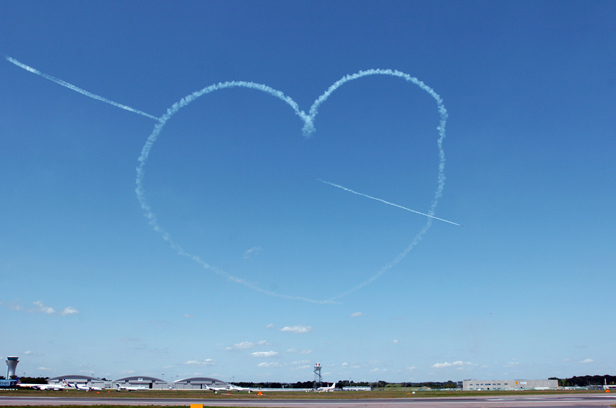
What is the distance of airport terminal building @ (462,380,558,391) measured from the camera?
16488 cm

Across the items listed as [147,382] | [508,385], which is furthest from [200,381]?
[508,385]

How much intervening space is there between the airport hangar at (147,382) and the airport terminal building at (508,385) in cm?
10458

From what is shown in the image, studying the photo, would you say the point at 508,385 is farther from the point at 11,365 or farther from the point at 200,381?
the point at 11,365

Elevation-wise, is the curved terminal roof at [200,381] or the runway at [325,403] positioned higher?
the runway at [325,403]

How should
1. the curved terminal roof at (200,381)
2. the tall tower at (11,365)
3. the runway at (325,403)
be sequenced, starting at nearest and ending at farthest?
1. the runway at (325,403)
2. the tall tower at (11,365)
3. the curved terminal roof at (200,381)

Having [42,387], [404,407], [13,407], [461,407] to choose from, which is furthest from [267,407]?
[42,387]

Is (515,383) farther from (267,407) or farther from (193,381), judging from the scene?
(267,407)

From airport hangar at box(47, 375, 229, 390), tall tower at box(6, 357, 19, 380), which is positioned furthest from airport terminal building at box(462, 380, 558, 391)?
tall tower at box(6, 357, 19, 380)

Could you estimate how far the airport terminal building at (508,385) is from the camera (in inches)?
6491

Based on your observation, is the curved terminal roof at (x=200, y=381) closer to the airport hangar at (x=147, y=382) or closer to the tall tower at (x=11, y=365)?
the airport hangar at (x=147, y=382)

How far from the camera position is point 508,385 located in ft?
548

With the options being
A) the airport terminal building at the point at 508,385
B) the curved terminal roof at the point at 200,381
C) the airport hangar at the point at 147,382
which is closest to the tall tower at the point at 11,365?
the airport hangar at the point at 147,382

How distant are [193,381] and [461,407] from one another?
6059 inches

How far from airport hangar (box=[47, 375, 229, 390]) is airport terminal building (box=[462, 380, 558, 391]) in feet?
343
